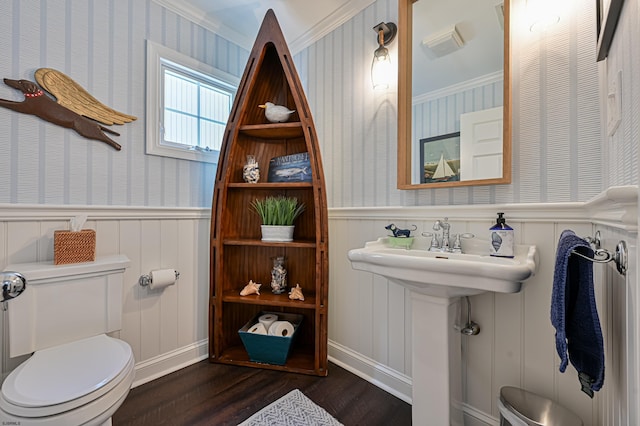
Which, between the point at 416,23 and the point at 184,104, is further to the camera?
the point at 184,104

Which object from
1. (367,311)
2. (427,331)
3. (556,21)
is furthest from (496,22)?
(367,311)

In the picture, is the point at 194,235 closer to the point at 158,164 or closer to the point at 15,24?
the point at 158,164

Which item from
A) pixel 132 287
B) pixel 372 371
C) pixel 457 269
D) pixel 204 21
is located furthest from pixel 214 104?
pixel 372 371

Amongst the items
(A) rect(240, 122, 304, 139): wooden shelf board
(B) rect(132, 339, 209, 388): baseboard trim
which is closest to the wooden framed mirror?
(A) rect(240, 122, 304, 139): wooden shelf board

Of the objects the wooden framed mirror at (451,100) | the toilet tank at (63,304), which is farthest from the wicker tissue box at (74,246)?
the wooden framed mirror at (451,100)

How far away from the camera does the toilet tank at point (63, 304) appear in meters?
1.19

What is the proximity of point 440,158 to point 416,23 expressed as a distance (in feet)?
2.48

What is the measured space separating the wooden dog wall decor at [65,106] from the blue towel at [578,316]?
2.10 metres

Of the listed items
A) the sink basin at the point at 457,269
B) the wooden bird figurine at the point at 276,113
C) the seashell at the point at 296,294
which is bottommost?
the seashell at the point at 296,294

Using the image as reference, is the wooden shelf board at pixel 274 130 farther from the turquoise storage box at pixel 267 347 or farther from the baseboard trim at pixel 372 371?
the baseboard trim at pixel 372 371

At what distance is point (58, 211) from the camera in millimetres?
1453

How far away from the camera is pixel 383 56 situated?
5.37ft

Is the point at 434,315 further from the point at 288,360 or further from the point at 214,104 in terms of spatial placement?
the point at 214,104

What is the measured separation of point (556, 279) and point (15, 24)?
240 centimetres
